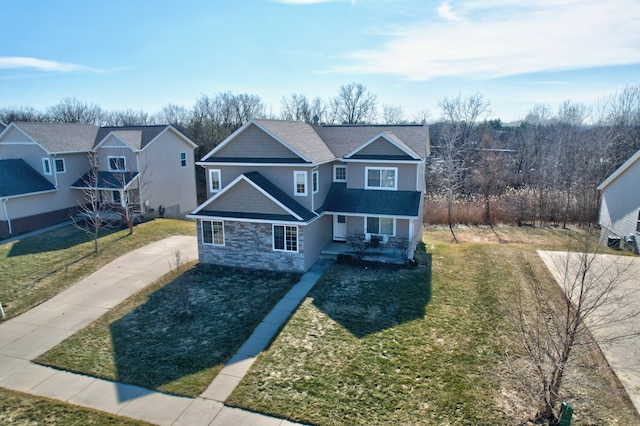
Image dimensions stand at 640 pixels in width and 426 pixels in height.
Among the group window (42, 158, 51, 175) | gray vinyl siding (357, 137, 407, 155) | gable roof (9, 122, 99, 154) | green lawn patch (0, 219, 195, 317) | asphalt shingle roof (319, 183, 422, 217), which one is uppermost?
gable roof (9, 122, 99, 154)

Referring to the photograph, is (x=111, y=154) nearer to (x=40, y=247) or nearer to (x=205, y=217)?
(x=40, y=247)

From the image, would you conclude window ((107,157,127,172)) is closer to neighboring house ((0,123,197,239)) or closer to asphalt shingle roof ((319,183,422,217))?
neighboring house ((0,123,197,239))

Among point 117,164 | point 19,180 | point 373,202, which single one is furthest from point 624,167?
point 19,180

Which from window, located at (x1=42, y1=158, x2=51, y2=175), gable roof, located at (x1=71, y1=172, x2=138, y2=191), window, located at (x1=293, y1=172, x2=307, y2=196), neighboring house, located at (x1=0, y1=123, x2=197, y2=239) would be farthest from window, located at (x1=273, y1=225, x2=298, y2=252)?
window, located at (x1=42, y1=158, x2=51, y2=175)

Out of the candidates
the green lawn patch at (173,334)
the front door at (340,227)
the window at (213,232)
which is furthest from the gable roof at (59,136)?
the front door at (340,227)

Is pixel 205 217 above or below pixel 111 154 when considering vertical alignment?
below

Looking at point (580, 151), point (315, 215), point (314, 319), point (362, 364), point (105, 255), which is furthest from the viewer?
point (580, 151)

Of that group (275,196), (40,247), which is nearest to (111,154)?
(40,247)

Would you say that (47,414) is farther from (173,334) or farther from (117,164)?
(117,164)
